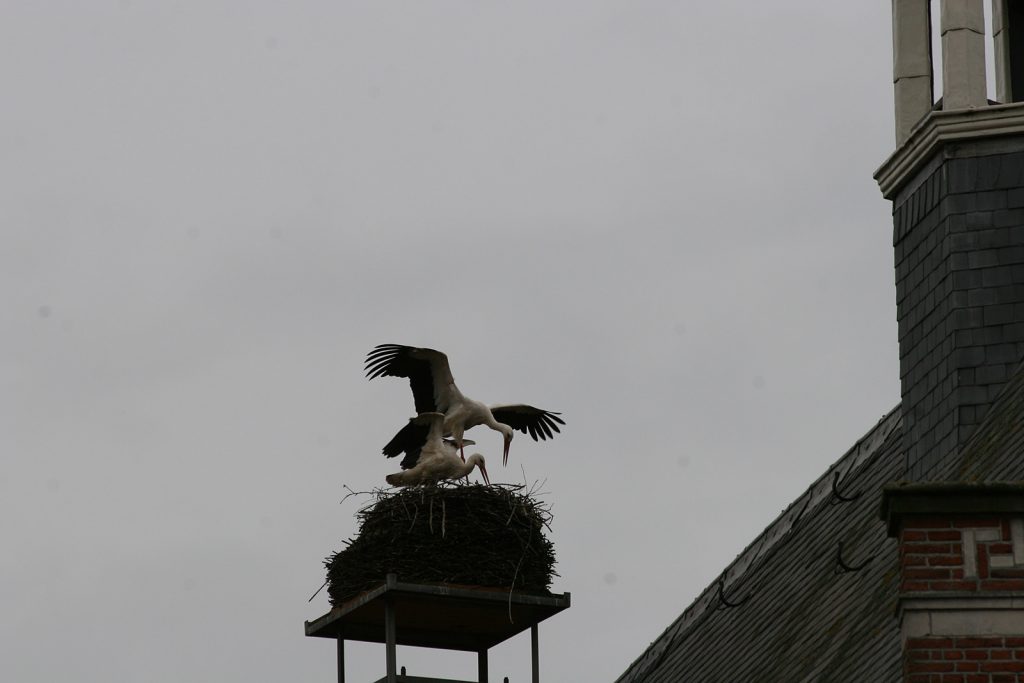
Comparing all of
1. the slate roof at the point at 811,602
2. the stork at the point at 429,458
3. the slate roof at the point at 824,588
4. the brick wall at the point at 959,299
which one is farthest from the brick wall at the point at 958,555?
the stork at the point at 429,458

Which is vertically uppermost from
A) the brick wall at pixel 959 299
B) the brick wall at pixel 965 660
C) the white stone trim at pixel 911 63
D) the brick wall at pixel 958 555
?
the white stone trim at pixel 911 63

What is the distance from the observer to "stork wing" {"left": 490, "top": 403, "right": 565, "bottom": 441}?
72.1 ft

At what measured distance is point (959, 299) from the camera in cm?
2008

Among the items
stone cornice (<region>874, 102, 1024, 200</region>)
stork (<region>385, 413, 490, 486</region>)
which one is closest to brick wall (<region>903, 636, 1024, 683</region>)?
stork (<region>385, 413, 490, 486</region>)

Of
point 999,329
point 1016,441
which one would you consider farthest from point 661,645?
point 1016,441

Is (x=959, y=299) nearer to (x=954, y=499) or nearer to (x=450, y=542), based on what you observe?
(x=450, y=542)

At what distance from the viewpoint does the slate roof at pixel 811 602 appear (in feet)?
57.3

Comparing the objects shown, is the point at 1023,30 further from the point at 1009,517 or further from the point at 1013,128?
the point at 1009,517

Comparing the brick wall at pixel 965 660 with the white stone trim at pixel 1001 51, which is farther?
the white stone trim at pixel 1001 51

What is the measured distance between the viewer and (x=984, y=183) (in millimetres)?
20375

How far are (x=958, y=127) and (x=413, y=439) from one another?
568 cm

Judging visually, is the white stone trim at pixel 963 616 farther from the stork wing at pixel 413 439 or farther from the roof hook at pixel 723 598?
the roof hook at pixel 723 598

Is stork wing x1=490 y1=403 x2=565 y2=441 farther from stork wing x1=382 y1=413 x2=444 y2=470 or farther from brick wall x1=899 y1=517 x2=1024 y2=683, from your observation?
brick wall x1=899 y1=517 x2=1024 y2=683

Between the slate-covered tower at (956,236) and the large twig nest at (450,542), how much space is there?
11.5 feet
